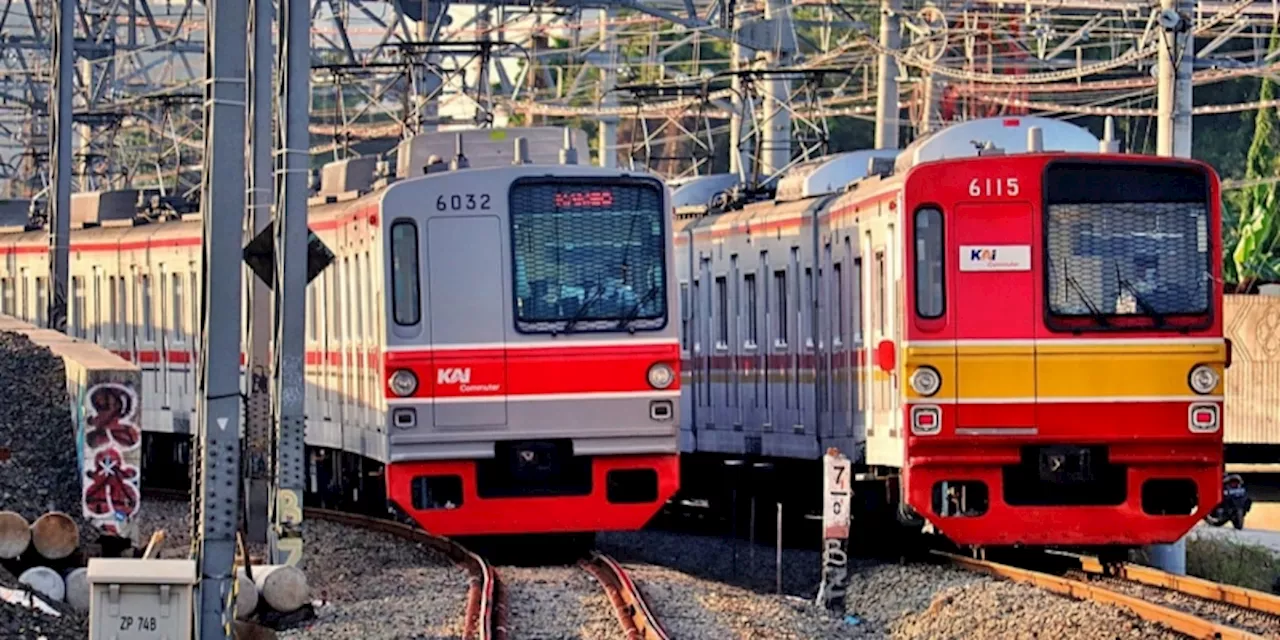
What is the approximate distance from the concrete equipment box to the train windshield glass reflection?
22.1ft

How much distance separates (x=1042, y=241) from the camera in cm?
1505

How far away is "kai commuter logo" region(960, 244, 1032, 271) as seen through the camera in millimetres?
15031

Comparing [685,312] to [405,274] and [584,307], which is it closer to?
[584,307]

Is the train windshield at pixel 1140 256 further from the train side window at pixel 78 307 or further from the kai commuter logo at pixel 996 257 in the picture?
the train side window at pixel 78 307

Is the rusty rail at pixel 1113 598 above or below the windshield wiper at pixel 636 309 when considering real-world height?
below

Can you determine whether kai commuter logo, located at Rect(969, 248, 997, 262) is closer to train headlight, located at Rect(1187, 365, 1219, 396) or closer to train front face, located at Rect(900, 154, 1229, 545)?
train front face, located at Rect(900, 154, 1229, 545)

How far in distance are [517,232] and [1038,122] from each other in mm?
3770

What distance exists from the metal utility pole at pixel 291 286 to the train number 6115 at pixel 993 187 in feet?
14.2

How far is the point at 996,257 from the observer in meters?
15.0

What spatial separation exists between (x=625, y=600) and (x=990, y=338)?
276 cm

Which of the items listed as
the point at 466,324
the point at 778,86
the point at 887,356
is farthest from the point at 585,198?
the point at 778,86

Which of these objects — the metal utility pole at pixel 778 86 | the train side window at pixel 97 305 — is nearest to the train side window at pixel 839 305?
the metal utility pole at pixel 778 86

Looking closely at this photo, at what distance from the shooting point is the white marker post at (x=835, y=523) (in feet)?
50.6

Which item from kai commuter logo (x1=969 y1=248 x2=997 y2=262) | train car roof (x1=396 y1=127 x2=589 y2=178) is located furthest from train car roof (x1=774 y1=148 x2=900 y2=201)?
kai commuter logo (x1=969 y1=248 x2=997 y2=262)
